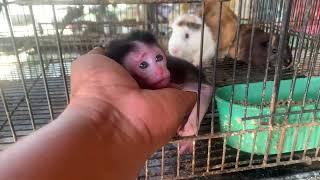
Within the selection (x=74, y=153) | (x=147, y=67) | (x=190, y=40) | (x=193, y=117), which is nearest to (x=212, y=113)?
(x=193, y=117)

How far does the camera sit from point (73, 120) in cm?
39

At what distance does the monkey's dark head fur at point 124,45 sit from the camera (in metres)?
0.70

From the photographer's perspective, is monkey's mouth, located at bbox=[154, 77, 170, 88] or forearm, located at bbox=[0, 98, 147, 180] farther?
monkey's mouth, located at bbox=[154, 77, 170, 88]

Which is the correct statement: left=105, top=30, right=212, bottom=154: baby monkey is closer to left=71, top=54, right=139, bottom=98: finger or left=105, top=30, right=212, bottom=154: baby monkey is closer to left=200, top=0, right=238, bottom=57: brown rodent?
left=71, top=54, right=139, bottom=98: finger

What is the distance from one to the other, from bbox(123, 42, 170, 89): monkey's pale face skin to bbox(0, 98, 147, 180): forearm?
0.76 ft

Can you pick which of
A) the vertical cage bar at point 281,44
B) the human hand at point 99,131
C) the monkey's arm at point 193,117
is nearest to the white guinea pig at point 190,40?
the monkey's arm at point 193,117

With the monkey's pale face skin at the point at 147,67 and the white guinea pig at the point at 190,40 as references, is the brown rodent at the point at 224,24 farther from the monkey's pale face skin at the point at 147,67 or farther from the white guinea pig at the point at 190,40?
the monkey's pale face skin at the point at 147,67

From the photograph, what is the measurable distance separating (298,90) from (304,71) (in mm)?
441

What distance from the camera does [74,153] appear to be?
346mm

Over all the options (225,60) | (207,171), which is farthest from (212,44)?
(207,171)

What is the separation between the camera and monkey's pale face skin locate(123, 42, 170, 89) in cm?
67

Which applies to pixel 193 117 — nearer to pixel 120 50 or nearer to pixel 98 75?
pixel 120 50

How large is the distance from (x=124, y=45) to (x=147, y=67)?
74 mm

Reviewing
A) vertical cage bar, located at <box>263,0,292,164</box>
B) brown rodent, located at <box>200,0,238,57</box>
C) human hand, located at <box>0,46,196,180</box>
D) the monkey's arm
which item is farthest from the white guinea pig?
human hand, located at <box>0,46,196,180</box>
